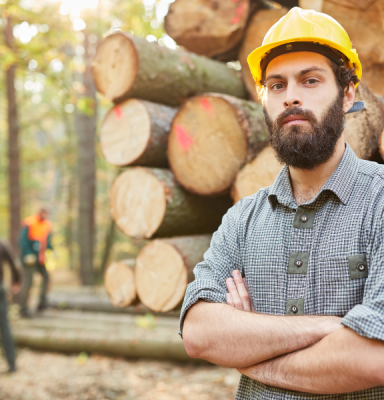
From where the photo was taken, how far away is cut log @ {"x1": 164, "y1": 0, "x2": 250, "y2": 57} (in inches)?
136

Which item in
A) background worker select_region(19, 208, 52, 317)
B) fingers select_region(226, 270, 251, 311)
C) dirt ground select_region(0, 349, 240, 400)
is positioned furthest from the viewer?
background worker select_region(19, 208, 52, 317)

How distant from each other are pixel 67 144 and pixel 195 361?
39.4 ft

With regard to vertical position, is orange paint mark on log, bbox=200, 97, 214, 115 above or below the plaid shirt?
above

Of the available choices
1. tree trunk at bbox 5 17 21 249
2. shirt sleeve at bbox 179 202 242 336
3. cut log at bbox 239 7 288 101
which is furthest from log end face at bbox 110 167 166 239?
tree trunk at bbox 5 17 21 249

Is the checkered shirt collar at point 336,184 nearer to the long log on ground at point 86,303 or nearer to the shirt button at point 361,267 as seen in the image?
the shirt button at point 361,267

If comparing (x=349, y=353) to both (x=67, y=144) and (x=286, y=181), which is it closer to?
(x=286, y=181)

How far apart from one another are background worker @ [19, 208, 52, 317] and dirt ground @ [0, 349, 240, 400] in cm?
148

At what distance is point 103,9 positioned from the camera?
8750 mm

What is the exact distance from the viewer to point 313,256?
4.98 ft

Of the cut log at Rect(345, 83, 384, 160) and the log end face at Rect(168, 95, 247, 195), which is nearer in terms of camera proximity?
the cut log at Rect(345, 83, 384, 160)

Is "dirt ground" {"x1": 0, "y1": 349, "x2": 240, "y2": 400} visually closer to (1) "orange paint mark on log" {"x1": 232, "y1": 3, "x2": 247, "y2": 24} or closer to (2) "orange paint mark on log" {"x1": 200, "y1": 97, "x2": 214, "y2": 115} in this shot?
(2) "orange paint mark on log" {"x1": 200, "y1": 97, "x2": 214, "y2": 115}

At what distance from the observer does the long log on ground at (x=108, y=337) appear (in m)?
5.32

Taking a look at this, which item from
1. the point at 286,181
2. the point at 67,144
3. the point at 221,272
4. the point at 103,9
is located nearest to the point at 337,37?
the point at 286,181

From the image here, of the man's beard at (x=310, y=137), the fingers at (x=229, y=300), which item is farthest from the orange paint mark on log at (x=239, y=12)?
the fingers at (x=229, y=300)
